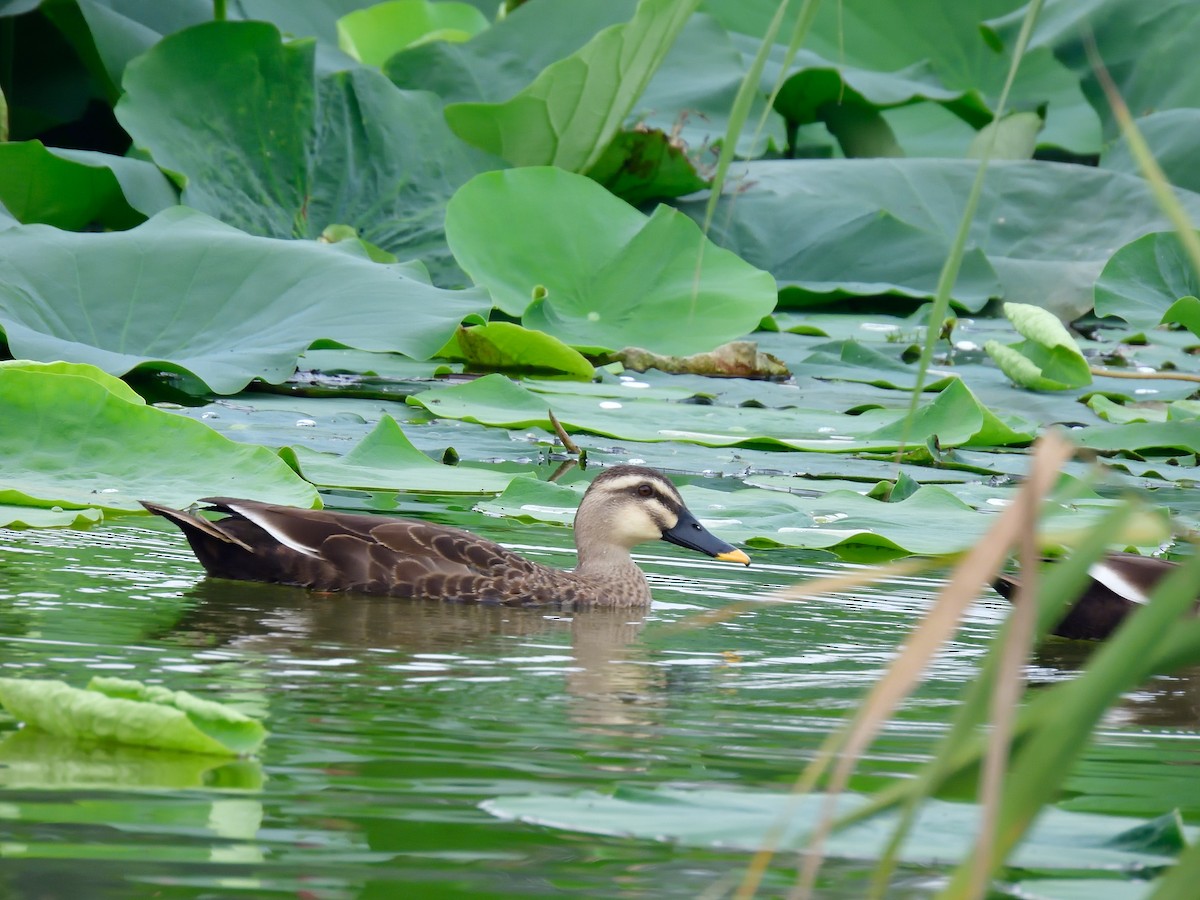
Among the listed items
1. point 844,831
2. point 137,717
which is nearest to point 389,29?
point 137,717

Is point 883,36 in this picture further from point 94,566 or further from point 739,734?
point 739,734

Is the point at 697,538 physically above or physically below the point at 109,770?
above

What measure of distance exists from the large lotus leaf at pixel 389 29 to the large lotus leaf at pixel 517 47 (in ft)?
6.44

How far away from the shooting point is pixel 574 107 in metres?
10.2

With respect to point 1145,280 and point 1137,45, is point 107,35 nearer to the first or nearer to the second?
point 1145,280

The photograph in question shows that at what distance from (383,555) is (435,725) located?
219 centimetres

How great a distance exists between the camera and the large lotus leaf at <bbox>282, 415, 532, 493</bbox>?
6453 mm

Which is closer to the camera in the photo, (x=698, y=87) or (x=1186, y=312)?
(x=1186, y=312)

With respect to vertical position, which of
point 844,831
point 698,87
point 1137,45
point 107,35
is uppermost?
point 1137,45

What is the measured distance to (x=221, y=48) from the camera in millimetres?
9625

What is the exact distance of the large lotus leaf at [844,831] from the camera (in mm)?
2545

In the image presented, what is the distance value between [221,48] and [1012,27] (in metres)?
6.98

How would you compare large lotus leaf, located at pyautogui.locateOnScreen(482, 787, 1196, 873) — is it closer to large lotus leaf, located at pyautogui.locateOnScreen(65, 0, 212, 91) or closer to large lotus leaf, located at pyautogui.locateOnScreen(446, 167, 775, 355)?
large lotus leaf, located at pyautogui.locateOnScreen(446, 167, 775, 355)

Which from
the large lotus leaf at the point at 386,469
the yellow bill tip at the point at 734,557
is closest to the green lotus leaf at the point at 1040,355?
the large lotus leaf at the point at 386,469
